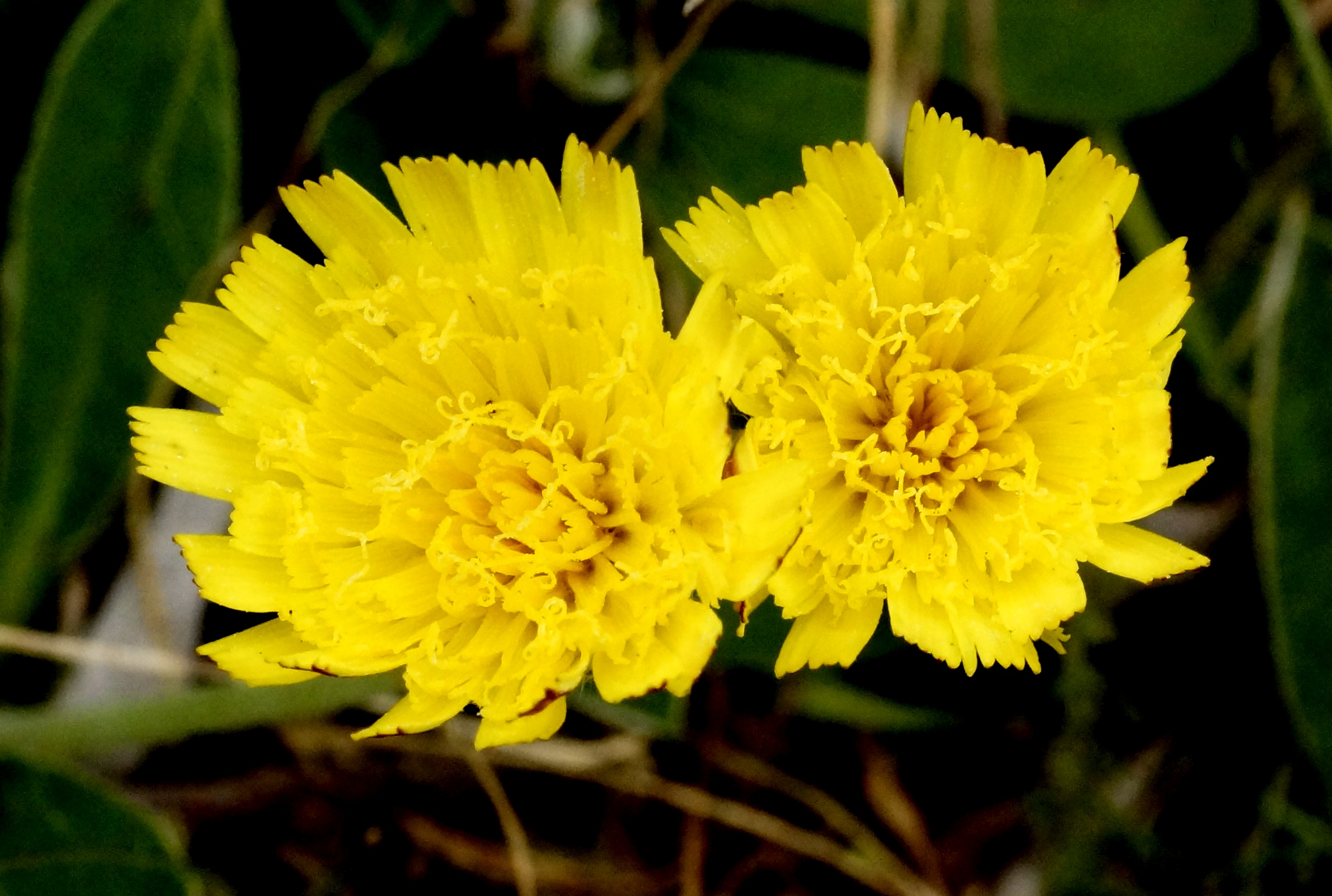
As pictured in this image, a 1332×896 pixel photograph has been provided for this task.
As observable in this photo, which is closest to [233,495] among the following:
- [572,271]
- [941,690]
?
[572,271]

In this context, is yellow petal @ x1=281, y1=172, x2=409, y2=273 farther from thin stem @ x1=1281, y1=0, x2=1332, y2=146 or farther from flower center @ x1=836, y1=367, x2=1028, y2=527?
thin stem @ x1=1281, y1=0, x2=1332, y2=146

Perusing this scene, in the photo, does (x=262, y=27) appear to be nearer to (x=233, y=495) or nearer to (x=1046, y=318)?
(x=233, y=495)

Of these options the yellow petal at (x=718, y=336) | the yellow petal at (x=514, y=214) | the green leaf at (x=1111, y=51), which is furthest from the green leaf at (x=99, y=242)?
the green leaf at (x=1111, y=51)

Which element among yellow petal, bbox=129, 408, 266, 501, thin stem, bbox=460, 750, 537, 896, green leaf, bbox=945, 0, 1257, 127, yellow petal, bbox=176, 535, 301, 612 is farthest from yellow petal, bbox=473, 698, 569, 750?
green leaf, bbox=945, 0, 1257, 127

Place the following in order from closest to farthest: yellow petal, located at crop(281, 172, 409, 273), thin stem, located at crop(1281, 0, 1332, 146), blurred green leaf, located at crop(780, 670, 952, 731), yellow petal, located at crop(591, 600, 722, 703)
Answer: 1. yellow petal, located at crop(591, 600, 722, 703)
2. yellow petal, located at crop(281, 172, 409, 273)
3. thin stem, located at crop(1281, 0, 1332, 146)
4. blurred green leaf, located at crop(780, 670, 952, 731)

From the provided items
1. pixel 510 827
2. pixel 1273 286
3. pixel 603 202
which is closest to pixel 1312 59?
pixel 1273 286
